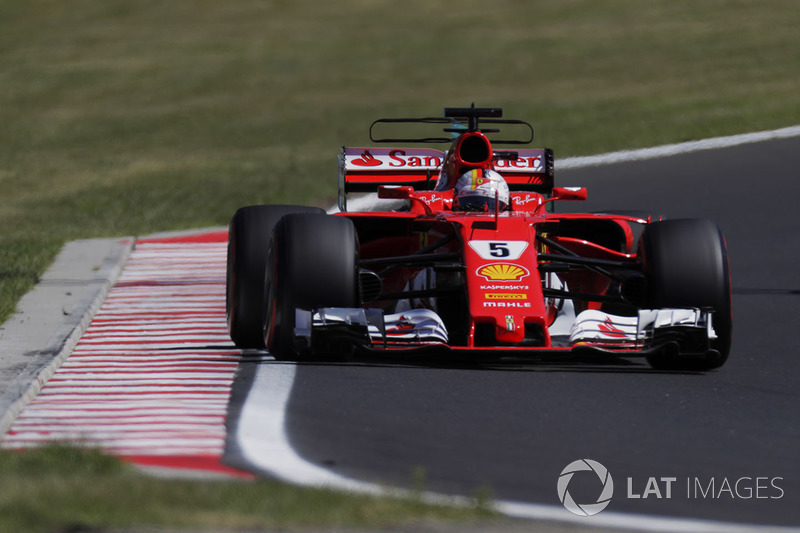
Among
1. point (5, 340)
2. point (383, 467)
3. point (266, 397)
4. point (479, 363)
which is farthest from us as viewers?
point (5, 340)

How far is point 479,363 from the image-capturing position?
880cm

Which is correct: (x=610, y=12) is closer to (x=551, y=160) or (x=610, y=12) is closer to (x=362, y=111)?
(x=362, y=111)

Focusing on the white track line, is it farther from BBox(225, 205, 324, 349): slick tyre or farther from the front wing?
the front wing

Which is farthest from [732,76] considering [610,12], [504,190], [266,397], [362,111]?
[266,397]

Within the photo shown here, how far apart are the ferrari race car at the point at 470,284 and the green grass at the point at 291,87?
10.7 feet

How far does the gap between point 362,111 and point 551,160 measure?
1751 centimetres

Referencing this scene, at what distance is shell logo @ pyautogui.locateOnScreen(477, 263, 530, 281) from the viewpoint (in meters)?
8.38

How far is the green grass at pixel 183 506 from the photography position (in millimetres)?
4809

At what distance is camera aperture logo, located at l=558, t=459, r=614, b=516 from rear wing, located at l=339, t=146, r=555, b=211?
5.58 metres

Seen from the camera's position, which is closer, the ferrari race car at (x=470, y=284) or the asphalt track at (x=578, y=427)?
the asphalt track at (x=578, y=427)

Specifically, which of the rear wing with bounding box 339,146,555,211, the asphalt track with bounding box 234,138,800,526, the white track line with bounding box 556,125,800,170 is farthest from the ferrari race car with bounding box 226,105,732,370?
the white track line with bounding box 556,125,800,170

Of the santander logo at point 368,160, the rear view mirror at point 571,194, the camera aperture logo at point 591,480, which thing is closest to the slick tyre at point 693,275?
the rear view mirror at point 571,194

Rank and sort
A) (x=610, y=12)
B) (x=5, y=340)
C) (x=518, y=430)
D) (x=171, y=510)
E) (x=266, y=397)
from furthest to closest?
(x=610, y=12) < (x=5, y=340) < (x=266, y=397) < (x=518, y=430) < (x=171, y=510)

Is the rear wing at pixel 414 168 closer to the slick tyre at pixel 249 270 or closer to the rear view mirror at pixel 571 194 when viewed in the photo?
the rear view mirror at pixel 571 194
